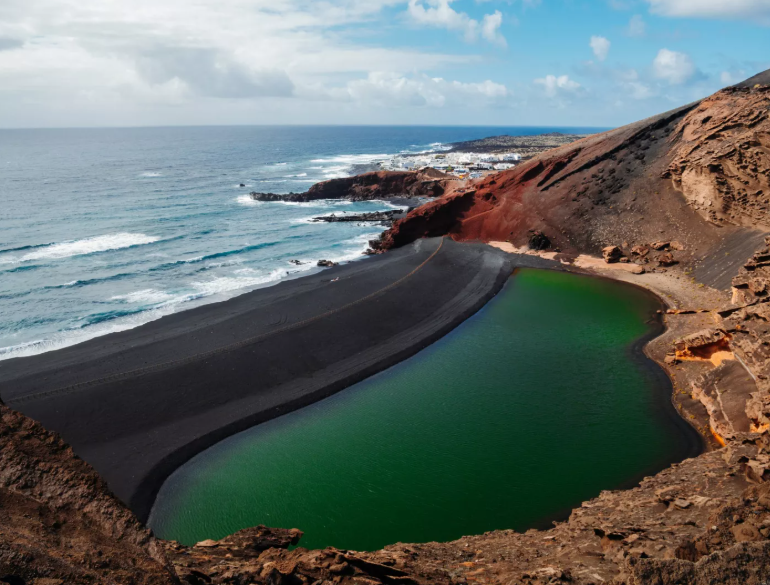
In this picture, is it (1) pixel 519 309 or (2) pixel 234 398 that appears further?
(1) pixel 519 309

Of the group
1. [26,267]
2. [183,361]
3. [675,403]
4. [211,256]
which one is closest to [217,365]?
[183,361]

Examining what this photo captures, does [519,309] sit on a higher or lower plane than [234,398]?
higher

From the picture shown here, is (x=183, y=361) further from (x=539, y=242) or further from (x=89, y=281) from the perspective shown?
(x=539, y=242)

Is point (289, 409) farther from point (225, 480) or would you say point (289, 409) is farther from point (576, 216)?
point (576, 216)

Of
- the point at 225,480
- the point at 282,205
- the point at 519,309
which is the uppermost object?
the point at 282,205

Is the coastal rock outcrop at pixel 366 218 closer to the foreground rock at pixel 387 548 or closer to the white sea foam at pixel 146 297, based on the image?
the white sea foam at pixel 146 297

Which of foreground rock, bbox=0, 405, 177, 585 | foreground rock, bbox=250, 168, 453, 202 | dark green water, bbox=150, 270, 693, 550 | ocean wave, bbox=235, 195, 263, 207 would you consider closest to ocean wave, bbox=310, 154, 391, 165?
foreground rock, bbox=250, 168, 453, 202

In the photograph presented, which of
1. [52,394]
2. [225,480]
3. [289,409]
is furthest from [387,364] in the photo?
[52,394]
